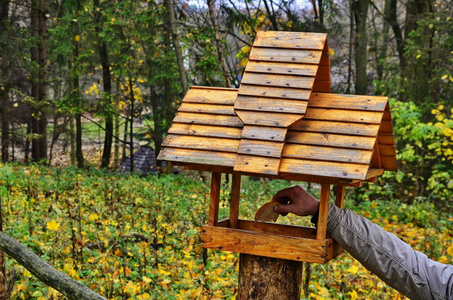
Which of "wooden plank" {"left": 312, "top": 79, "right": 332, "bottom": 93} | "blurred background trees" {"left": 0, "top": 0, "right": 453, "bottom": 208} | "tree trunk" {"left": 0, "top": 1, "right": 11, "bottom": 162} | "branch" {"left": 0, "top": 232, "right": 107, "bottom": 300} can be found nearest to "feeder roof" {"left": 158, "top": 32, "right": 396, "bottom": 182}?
"wooden plank" {"left": 312, "top": 79, "right": 332, "bottom": 93}

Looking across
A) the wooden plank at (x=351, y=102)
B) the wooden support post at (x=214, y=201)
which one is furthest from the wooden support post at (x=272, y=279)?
the wooden plank at (x=351, y=102)

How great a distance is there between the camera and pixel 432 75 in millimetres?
10688

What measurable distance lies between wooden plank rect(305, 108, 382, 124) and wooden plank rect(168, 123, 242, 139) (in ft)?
1.24

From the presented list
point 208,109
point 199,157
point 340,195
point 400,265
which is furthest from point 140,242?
point 400,265

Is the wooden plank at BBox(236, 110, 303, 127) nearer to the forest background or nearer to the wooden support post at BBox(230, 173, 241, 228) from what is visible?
the wooden support post at BBox(230, 173, 241, 228)

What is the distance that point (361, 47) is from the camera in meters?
12.0

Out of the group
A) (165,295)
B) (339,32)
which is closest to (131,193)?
(165,295)

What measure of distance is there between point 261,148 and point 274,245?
0.50 m

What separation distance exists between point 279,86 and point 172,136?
0.62m

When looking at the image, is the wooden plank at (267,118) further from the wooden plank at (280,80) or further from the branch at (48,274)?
the branch at (48,274)

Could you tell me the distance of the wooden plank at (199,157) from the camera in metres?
2.31

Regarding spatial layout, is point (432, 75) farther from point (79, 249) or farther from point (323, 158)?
point (323, 158)

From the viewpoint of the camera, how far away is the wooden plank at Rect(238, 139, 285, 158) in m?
2.27

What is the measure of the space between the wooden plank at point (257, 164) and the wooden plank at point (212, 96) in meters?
0.41
